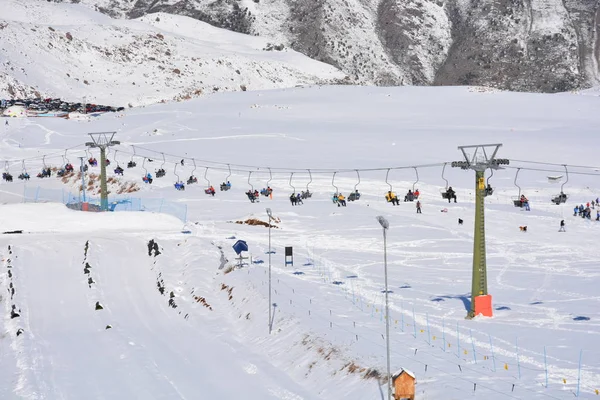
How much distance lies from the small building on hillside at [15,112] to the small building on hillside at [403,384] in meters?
112

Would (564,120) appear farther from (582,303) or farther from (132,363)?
(132,363)

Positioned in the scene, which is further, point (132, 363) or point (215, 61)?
point (215, 61)

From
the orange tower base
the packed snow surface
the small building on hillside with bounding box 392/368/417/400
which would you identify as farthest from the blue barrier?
the small building on hillside with bounding box 392/368/417/400

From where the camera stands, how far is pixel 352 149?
91188mm

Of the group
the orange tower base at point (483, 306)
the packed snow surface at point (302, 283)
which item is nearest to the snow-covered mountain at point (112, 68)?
the packed snow surface at point (302, 283)

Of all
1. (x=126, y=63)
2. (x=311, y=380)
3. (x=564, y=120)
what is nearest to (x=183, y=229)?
(x=311, y=380)

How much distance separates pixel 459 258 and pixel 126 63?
149 m

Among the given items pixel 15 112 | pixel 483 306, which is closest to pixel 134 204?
pixel 483 306

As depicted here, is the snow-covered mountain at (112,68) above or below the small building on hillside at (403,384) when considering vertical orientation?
above

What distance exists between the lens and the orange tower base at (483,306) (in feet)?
107

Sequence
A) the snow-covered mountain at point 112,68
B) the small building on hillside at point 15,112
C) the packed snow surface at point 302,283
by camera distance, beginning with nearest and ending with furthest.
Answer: the packed snow surface at point 302,283 → the small building on hillside at point 15,112 → the snow-covered mountain at point 112,68

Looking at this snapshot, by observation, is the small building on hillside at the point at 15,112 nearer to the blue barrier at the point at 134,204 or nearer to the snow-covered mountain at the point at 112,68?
the snow-covered mountain at the point at 112,68

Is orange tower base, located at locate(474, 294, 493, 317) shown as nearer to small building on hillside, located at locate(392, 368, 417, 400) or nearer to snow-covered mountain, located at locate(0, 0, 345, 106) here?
small building on hillside, located at locate(392, 368, 417, 400)

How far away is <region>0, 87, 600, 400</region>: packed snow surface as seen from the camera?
2819 centimetres
